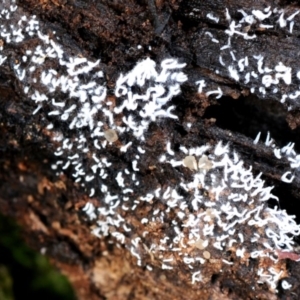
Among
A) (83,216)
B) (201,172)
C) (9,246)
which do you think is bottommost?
(9,246)

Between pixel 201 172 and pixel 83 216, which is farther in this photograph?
pixel 83 216

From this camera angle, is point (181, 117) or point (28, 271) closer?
point (181, 117)

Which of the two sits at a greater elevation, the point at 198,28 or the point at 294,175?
the point at 198,28

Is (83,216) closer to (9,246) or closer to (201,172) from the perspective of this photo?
(201,172)

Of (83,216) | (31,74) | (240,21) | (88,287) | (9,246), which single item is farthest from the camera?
(9,246)

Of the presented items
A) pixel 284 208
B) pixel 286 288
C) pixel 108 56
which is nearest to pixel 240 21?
pixel 108 56

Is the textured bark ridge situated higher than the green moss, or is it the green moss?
the textured bark ridge

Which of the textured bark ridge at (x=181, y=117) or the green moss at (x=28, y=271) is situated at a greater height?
the textured bark ridge at (x=181, y=117)

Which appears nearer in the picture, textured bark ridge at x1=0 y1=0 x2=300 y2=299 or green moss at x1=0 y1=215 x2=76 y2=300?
textured bark ridge at x1=0 y1=0 x2=300 y2=299
